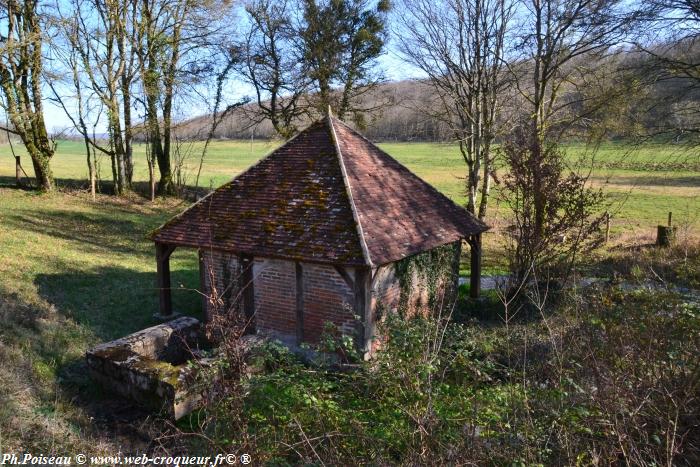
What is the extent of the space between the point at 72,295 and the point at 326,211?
697 cm

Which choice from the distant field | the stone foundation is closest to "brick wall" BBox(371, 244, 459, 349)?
the stone foundation

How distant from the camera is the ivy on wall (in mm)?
11305

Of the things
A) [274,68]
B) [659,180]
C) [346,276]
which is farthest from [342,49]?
[659,180]

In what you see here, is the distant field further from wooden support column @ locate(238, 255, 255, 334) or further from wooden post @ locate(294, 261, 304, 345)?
wooden support column @ locate(238, 255, 255, 334)

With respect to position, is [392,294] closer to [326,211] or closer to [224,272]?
[326,211]

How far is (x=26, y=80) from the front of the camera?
2342 centimetres

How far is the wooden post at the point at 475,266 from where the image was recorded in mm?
13883

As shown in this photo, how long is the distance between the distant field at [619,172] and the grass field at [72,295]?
0.37 m

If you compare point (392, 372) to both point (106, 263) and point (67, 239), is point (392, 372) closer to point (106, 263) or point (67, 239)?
point (106, 263)

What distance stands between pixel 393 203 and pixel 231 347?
6.62 meters

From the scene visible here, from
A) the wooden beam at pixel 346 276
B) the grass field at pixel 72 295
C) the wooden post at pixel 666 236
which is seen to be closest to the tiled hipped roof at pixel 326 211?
the wooden beam at pixel 346 276

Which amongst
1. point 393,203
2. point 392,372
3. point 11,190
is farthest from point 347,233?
point 11,190

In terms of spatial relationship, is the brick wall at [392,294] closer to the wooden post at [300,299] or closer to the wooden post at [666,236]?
the wooden post at [300,299]

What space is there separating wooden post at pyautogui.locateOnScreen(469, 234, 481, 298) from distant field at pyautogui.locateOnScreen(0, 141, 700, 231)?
3.41 metres
